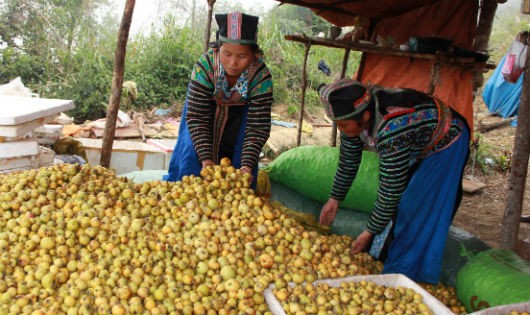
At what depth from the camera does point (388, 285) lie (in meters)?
2.02

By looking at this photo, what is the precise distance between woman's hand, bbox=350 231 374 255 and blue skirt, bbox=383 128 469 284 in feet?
0.66

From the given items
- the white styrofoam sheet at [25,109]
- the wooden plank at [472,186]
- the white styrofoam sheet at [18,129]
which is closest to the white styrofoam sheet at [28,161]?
the white styrofoam sheet at [18,129]

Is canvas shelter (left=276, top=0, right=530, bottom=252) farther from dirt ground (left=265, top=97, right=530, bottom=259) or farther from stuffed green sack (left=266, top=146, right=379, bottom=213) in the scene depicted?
stuffed green sack (left=266, top=146, right=379, bottom=213)

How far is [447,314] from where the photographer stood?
1.77 m

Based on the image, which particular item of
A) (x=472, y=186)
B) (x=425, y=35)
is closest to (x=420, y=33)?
(x=425, y=35)

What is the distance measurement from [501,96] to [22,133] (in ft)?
28.5

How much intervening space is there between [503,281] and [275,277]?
3.88ft

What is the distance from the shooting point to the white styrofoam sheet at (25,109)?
9.01 ft

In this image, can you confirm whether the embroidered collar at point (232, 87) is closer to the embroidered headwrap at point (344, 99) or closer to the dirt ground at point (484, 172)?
the embroidered headwrap at point (344, 99)

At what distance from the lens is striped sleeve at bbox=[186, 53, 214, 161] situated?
2535 mm

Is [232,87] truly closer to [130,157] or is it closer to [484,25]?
[130,157]

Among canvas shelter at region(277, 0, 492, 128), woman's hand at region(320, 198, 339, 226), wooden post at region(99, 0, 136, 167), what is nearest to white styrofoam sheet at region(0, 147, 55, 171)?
wooden post at region(99, 0, 136, 167)

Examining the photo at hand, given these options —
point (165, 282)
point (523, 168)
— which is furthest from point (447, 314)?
point (523, 168)

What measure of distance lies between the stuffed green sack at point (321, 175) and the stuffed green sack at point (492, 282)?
31.5 inches
